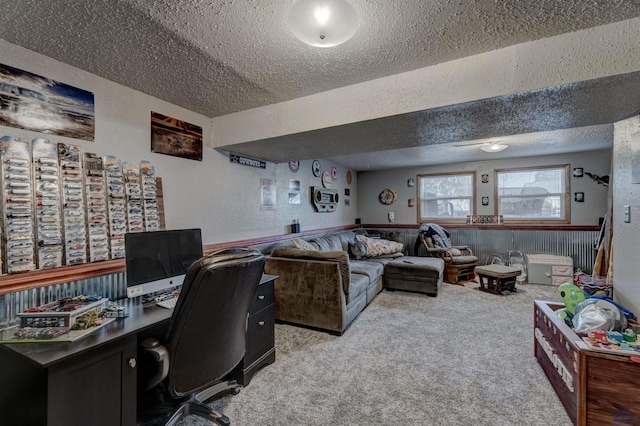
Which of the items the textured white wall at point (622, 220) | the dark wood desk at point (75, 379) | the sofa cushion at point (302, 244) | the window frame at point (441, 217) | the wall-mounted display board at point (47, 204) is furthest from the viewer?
the window frame at point (441, 217)

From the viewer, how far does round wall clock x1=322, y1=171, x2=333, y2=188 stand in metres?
5.08

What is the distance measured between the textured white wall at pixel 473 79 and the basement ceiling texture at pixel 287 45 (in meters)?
0.06

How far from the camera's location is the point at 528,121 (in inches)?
87.4

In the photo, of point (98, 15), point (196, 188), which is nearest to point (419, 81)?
point (98, 15)

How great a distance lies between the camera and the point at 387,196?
630 centimetres

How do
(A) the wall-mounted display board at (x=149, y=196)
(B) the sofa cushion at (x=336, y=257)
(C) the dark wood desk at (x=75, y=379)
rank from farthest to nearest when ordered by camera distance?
(B) the sofa cushion at (x=336, y=257), (A) the wall-mounted display board at (x=149, y=196), (C) the dark wood desk at (x=75, y=379)

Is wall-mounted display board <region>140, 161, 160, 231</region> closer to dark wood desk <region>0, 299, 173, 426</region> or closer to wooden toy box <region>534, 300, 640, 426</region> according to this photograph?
dark wood desk <region>0, 299, 173, 426</region>

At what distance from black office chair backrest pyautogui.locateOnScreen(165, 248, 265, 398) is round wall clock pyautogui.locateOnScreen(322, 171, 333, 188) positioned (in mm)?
3701

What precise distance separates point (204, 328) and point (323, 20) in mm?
1563

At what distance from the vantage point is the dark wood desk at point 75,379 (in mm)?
1097

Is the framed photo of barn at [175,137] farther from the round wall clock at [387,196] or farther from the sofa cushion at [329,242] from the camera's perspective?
the round wall clock at [387,196]

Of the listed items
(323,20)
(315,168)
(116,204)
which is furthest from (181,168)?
(315,168)

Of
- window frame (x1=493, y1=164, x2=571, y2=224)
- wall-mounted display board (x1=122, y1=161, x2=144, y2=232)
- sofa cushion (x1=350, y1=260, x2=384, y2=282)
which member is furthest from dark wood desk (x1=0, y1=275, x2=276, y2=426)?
window frame (x1=493, y1=164, x2=571, y2=224)

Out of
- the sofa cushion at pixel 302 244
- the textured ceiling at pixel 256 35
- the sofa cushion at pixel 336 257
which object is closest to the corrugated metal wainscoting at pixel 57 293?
the textured ceiling at pixel 256 35
